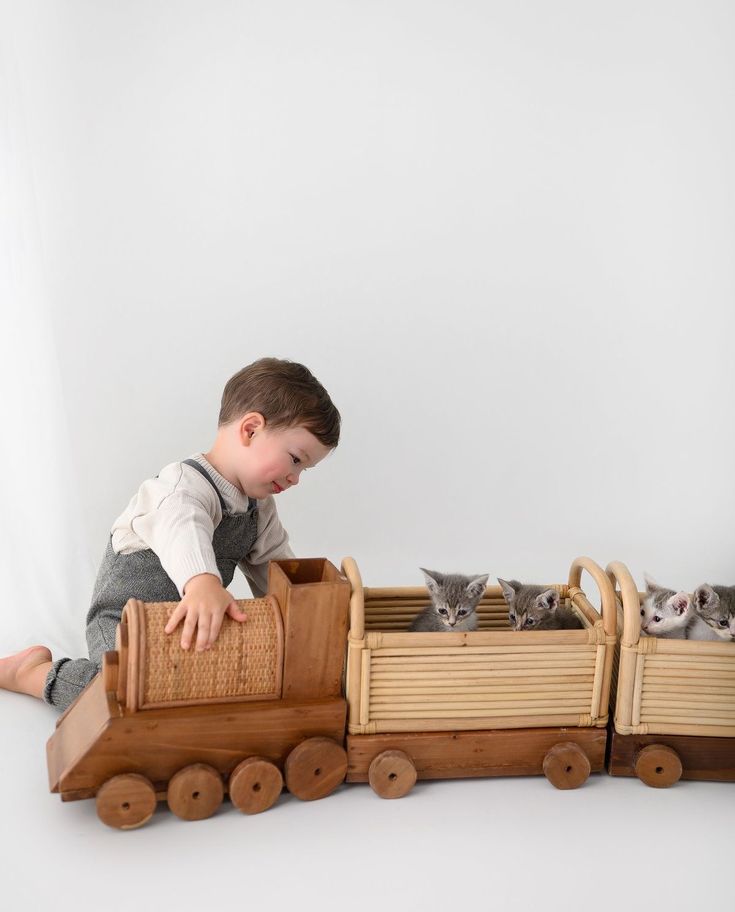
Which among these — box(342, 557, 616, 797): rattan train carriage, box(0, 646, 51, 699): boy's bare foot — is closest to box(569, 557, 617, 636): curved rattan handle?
box(342, 557, 616, 797): rattan train carriage

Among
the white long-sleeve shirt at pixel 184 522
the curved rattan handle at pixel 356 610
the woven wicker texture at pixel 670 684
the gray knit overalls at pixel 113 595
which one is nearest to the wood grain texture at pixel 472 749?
the woven wicker texture at pixel 670 684

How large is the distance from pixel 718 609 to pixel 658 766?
360mm

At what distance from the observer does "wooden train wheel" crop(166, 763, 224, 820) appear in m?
2.00

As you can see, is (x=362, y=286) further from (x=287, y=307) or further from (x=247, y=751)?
(x=247, y=751)

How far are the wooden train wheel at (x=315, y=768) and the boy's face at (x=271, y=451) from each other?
0.68m

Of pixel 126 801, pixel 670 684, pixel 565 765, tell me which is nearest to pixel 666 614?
pixel 670 684

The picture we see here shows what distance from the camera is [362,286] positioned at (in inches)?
138

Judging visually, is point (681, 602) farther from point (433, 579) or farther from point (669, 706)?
point (433, 579)

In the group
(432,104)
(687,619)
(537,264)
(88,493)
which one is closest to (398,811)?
(687,619)

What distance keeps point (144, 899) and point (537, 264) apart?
2513 millimetres

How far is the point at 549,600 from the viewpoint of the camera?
2.30 metres

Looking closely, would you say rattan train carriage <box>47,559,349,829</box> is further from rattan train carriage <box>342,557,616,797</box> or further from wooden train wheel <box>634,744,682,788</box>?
wooden train wheel <box>634,744,682,788</box>

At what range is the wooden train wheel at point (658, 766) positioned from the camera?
7.12 ft

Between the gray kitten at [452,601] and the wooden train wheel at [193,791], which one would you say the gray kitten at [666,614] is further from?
the wooden train wheel at [193,791]
